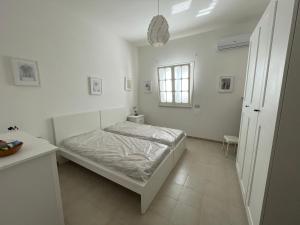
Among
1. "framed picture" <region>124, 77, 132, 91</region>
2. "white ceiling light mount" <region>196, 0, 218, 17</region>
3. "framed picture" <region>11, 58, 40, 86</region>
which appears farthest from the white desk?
"white ceiling light mount" <region>196, 0, 218, 17</region>

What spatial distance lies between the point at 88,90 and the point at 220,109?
3.37 m

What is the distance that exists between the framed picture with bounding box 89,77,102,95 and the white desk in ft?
6.49

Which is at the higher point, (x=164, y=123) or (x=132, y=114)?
(x=132, y=114)

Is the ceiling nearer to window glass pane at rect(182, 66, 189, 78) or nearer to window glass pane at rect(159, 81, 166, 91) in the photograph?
window glass pane at rect(182, 66, 189, 78)

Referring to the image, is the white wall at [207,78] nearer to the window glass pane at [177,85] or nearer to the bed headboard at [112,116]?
the window glass pane at [177,85]

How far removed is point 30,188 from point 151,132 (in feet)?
6.72

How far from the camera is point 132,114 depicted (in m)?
4.50

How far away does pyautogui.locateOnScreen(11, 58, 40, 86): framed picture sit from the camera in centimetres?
Result: 184

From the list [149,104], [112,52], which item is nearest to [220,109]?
[149,104]

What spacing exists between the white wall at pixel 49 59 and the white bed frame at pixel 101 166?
0.16 metres

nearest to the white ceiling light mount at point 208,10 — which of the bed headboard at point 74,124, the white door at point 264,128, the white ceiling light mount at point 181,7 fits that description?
the white ceiling light mount at point 181,7

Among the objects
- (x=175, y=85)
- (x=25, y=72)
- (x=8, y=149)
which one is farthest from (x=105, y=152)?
(x=175, y=85)

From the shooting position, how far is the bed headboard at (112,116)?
3260 millimetres

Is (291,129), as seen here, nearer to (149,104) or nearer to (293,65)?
(293,65)
